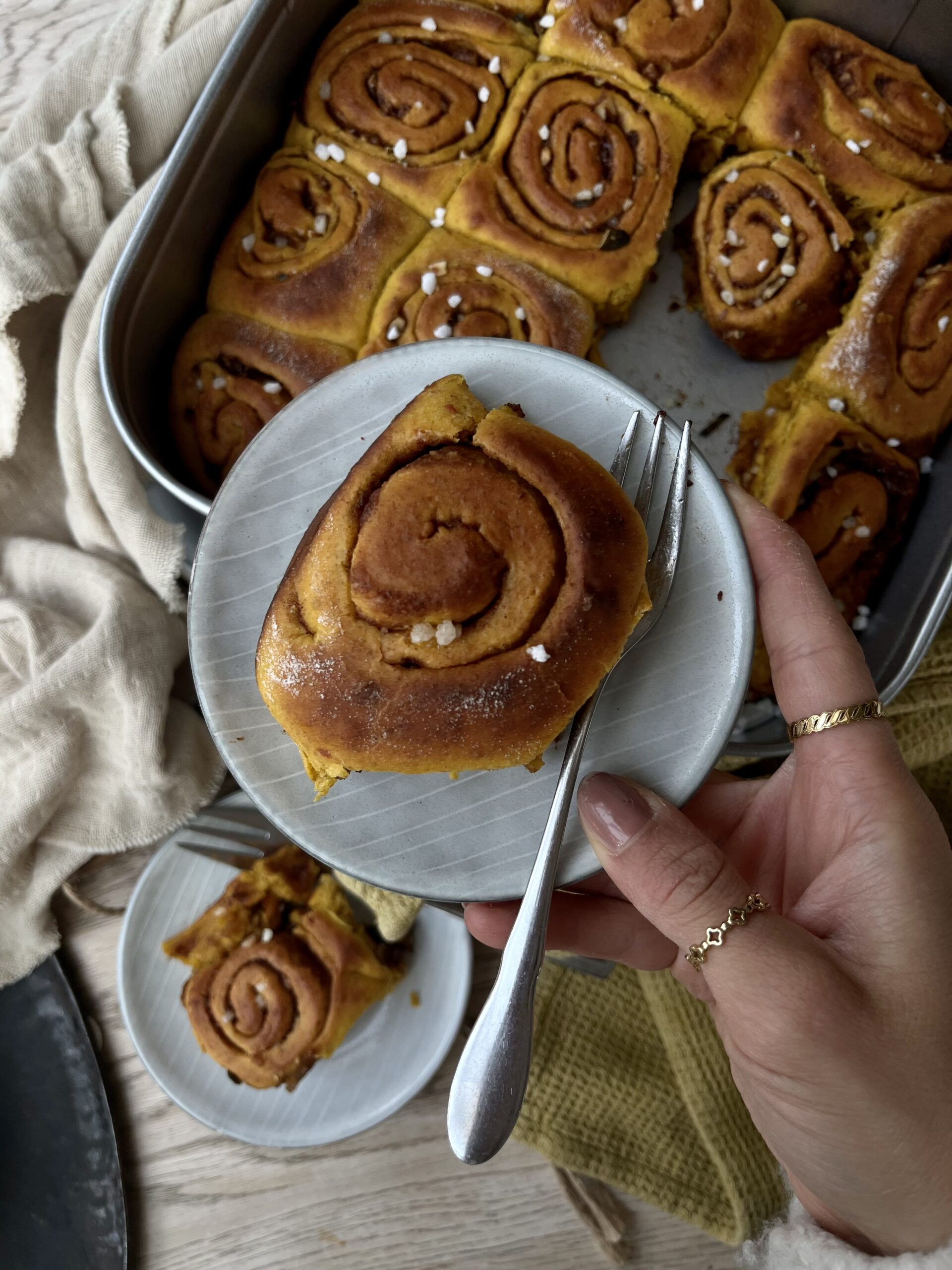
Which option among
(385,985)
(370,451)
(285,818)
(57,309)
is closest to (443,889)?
(285,818)

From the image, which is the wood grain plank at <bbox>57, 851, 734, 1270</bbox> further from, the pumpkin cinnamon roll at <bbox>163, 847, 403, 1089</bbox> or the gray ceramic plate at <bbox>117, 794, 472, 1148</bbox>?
the pumpkin cinnamon roll at <bbox>163, 847, 403, 1089</bbox>

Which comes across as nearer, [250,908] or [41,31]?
[250,908]

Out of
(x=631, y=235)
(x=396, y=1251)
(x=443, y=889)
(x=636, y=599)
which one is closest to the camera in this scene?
(x=636, y=599)

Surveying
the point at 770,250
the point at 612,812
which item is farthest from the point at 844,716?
the point at 770,250

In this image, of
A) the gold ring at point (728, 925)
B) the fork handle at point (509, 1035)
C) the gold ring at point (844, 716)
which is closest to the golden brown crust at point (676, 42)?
the gold ring at point (844, 716)

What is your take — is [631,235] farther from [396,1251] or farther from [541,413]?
[396,1251]

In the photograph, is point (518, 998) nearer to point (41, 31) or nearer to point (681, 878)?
point (681, 878)

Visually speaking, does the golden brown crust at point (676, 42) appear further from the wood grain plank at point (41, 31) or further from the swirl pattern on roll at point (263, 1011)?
the swirl pattern on roll at point (263, 1011)
